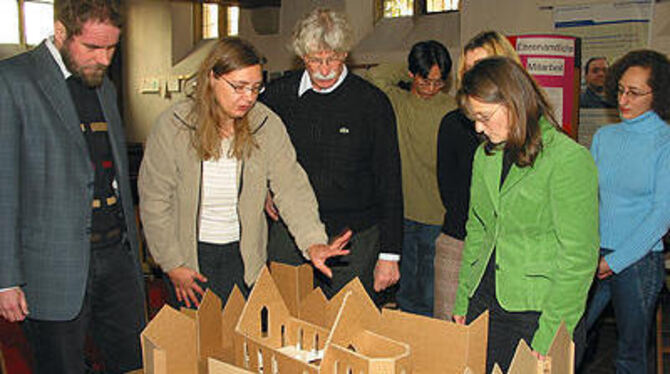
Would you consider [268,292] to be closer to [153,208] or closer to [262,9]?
[153,208]

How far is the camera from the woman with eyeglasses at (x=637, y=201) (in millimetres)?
2438

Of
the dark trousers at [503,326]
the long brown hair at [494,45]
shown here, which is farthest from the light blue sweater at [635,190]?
the dark trousers at [503,326]

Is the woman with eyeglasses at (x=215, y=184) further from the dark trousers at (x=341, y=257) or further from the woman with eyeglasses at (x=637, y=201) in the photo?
the woman with eyeglasses at (x=637, y=201)

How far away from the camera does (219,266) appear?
6.56ft

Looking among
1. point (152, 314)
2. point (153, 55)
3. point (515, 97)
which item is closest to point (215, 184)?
point (515, 97)

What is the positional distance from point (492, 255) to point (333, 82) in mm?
859

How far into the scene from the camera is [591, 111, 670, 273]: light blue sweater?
243 cm

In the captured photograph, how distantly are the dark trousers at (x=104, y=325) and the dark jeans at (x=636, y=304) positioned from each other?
1.67m

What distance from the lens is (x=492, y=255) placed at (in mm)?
1813

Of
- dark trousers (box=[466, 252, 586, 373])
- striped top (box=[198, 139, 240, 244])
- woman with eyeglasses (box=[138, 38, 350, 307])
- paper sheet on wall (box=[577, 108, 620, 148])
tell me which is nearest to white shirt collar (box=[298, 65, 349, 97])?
woman with eyeglasses (box=[138, 38, 350, 307])

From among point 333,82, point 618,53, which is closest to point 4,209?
point 333,82

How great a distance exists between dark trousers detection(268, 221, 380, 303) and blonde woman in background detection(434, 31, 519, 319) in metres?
0.32

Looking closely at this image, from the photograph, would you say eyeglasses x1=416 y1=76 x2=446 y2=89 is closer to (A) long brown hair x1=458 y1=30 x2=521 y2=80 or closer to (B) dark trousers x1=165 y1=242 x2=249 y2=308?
(A) long brown hair x1=458 y1=30 x2=521 y2=80

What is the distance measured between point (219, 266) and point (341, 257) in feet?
1.75
